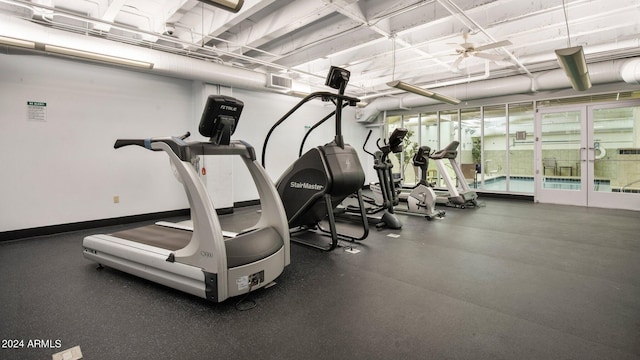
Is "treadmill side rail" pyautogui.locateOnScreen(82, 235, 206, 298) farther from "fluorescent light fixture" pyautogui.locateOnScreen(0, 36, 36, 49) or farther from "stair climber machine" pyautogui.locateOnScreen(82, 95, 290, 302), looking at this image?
"fluorescent light fixture" pyautogui.locateOnScreen(0, 36, 36, 49)

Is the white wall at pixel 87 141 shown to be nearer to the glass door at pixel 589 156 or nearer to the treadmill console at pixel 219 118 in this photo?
the treadmill console at pixel 219 118

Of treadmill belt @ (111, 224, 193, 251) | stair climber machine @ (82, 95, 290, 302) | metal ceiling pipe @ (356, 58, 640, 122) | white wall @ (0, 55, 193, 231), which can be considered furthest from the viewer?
metal ceiling pipe @ (356, 58, 640, 122)

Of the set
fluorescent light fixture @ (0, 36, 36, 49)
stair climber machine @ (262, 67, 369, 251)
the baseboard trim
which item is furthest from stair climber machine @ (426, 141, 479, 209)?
fluorescent light fixture @ (0, 36, 36, 49)

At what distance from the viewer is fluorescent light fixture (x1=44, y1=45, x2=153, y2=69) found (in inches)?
148

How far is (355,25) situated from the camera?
4.21m

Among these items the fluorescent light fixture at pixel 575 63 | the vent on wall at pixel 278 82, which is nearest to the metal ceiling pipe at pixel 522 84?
the fluorescent light fixture at pixel 575 63

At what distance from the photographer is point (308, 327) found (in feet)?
6.71

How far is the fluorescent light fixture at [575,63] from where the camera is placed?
3154mm

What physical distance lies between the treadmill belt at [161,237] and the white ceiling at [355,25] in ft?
8.01

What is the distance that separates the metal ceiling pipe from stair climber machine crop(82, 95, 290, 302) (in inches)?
255

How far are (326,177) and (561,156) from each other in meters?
6.77

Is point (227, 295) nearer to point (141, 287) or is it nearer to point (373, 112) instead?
point (141, 287)

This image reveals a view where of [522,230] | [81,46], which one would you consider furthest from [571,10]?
[81,46]

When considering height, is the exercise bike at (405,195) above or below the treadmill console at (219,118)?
below
